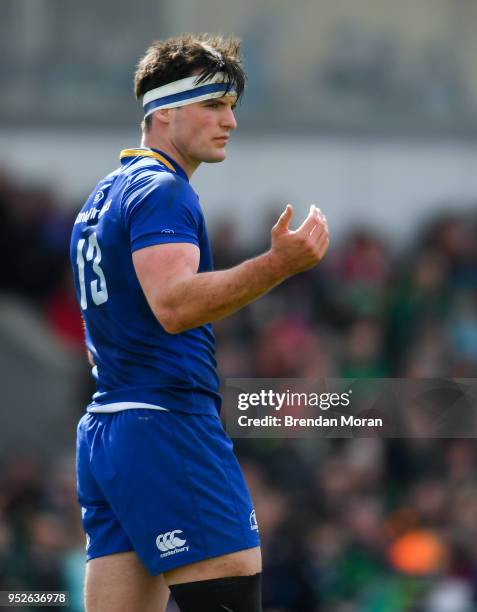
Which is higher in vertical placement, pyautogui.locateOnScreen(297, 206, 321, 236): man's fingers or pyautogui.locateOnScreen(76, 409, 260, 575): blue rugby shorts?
pyautogui.locateOnScreen(297, 206, 321, 236): man's fingers

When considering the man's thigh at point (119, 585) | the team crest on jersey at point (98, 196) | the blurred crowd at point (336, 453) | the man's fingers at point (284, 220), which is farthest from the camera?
the blurred crowd at point (336, 453)

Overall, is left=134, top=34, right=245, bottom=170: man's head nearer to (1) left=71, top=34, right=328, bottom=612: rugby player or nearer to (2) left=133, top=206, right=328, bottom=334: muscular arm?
(1) left=71, top=34, right=328, bottom=612: rugby player

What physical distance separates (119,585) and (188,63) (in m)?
1.56

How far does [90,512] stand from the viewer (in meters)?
4.10

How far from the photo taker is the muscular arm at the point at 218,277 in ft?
11.9

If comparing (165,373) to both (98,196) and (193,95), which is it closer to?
(98,196)

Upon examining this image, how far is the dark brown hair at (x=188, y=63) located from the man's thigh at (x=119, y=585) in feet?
4.68

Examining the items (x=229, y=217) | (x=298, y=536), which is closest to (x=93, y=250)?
(x=298, y=536)

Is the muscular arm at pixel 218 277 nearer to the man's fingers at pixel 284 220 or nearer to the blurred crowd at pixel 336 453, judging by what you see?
the man's fingers at pixel 284 220

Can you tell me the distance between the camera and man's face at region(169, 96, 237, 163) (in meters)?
4.14

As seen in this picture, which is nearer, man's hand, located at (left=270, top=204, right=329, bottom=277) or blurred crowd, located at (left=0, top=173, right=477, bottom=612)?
man's hand, located at (left=270, top=204, right=329, bottom=277)

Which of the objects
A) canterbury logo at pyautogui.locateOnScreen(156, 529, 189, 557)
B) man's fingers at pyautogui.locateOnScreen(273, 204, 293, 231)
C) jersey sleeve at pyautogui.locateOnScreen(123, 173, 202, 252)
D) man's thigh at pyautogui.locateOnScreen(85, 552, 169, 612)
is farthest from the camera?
man's thigh at pyautogui.locateOnScreen(85, 552, 169, 612)

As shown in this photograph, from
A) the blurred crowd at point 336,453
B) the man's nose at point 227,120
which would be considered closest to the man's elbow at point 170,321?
the man's nose at point 227,120

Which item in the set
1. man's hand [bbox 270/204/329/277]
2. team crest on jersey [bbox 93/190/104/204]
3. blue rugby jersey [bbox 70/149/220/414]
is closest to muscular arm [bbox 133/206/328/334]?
man's hand [bbox 270/204/329/277]
